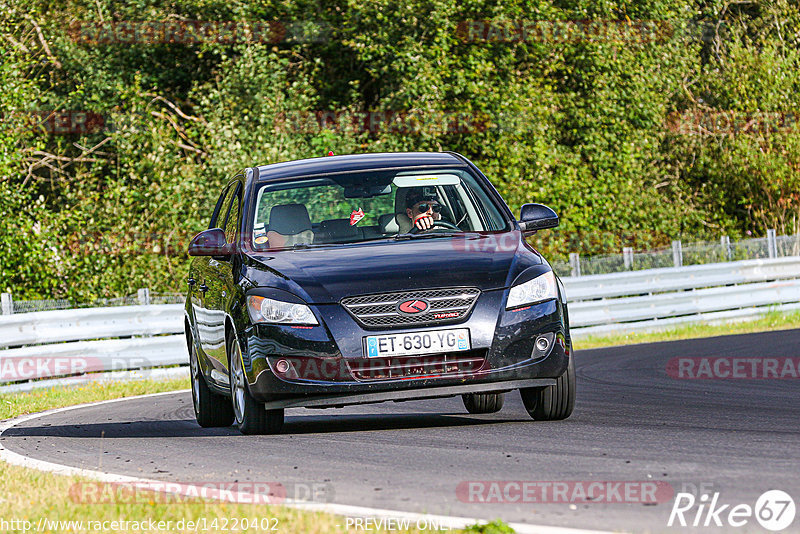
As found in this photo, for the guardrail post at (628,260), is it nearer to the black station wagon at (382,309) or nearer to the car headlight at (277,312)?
the black station wagon at (382,309)

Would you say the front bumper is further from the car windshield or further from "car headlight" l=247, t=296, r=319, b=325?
the car windshield

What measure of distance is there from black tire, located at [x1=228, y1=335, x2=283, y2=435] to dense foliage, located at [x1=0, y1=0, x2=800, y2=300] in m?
16.2

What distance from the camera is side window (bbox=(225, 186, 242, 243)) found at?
31.3 feet

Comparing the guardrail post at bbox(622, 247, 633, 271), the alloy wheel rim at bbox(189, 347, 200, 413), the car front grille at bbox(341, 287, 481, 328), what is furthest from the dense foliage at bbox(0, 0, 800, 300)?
the car front grille at bbox(341, 287, 481, 328)

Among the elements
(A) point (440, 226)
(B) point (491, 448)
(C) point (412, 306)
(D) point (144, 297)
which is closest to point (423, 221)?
(A) point (440, 226)

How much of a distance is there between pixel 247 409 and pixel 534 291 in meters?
1.92

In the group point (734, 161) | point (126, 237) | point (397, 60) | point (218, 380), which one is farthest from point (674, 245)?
point (218, 380)

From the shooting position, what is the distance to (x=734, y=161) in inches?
1387

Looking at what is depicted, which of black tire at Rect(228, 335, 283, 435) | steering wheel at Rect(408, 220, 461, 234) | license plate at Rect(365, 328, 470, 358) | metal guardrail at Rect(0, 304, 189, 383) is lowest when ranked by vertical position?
metal guardrail at Rect(0, 304, 189, 383)

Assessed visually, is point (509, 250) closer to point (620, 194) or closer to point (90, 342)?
point (90, 342)

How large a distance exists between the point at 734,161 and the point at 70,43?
1699cm

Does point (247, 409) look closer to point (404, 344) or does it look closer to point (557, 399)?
point (404, 344)

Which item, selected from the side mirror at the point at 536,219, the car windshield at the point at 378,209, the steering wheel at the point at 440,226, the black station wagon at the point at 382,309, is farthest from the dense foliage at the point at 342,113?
the side mirror at the point at 536,219

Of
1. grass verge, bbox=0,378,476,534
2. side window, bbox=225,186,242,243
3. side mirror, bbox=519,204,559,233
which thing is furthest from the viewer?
side window, bbox=225,186,242,243
